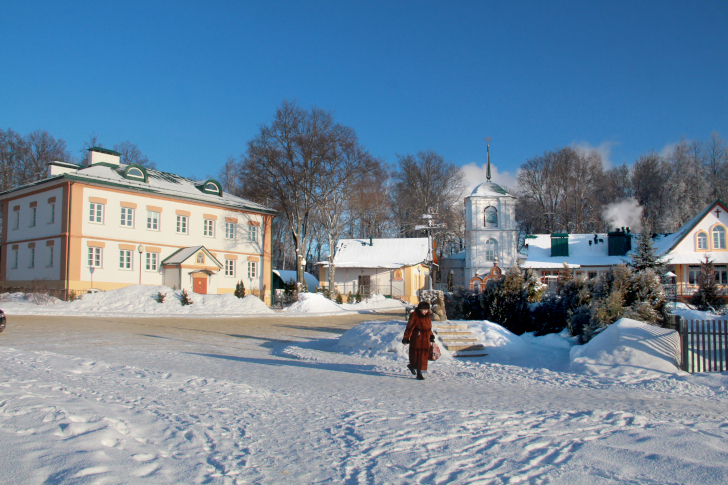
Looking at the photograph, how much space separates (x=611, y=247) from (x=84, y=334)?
4219cm

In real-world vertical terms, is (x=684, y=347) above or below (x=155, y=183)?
below

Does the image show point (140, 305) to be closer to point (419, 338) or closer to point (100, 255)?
point (100, 255)

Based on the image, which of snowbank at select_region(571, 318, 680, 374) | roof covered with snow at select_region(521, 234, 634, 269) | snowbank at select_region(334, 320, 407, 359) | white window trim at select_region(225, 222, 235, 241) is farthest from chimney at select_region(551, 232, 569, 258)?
snowbank at select_region(571, 318, 680, 374)

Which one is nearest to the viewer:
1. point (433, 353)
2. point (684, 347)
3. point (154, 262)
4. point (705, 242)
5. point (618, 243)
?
point (433, 353)

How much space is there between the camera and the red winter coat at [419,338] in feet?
32.2

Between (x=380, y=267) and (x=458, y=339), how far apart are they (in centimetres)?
3137

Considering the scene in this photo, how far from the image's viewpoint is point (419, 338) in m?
9.88

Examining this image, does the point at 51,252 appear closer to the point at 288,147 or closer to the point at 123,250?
the point at 123,250

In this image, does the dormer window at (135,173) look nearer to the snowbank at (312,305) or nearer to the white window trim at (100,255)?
the white window trim at (100,255)

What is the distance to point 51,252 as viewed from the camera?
3259 cm

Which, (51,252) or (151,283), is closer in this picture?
(51,252)

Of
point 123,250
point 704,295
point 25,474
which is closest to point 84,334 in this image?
point 25,474

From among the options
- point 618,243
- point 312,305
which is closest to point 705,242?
point 618,243

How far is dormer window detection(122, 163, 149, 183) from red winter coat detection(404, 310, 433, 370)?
102 feet
